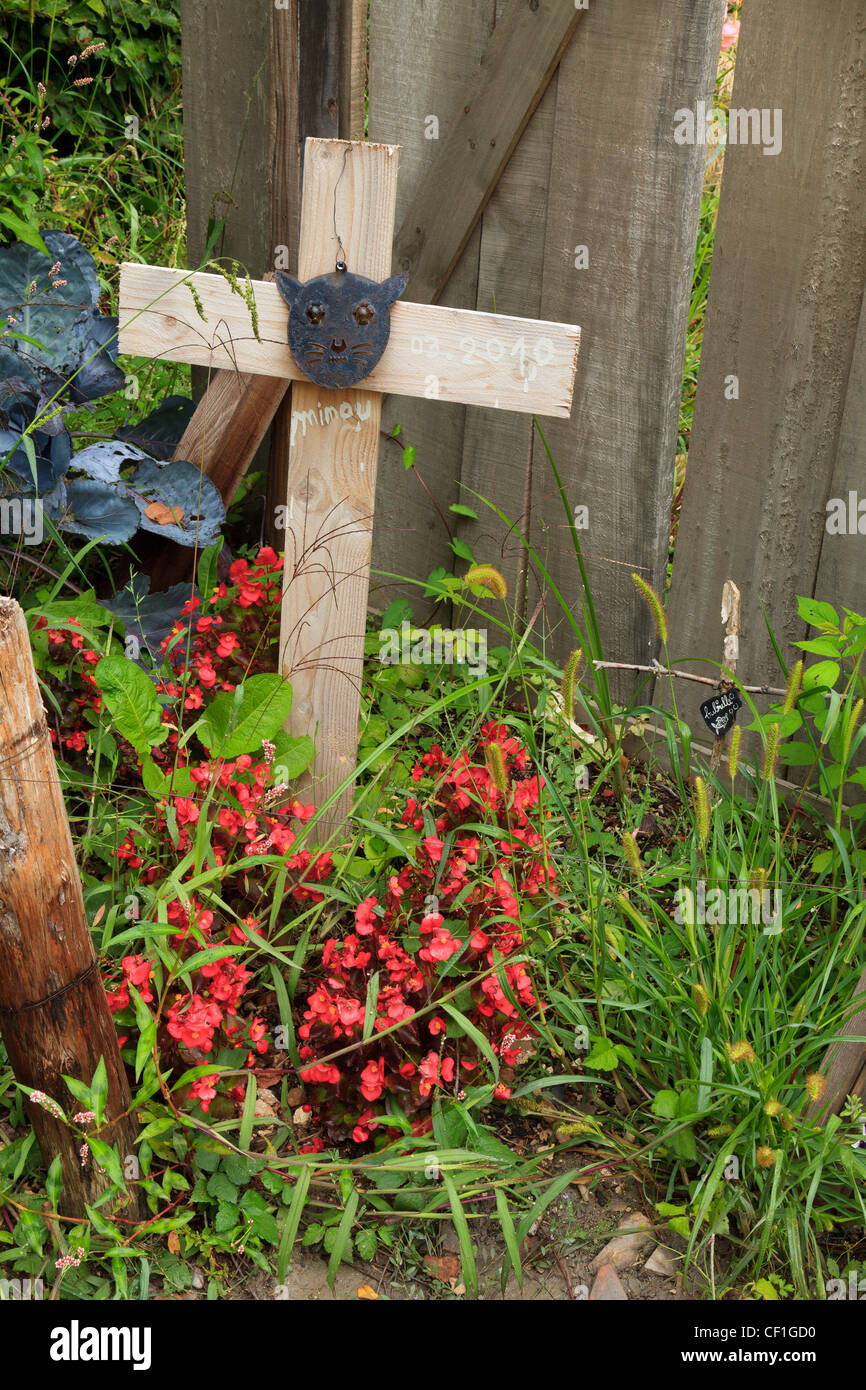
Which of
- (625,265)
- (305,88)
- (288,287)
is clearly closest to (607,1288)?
(288,287)

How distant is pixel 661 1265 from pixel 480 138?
213 cm

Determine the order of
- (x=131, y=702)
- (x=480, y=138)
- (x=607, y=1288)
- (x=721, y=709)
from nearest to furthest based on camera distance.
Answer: (x=607, y=1288), (x=721, y=709), (x=131, y=702), (x=480, y=138)

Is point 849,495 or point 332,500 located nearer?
Answer: point 332,500

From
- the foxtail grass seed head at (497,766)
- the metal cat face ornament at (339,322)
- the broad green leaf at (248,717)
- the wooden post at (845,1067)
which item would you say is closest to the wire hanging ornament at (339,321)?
the metal cat face ornament at (339,322)

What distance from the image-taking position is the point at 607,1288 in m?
1.64

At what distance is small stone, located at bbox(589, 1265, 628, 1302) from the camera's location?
5.35ft

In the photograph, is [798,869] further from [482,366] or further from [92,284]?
[92,284]

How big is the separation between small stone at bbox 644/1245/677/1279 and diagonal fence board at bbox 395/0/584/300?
1967 mm

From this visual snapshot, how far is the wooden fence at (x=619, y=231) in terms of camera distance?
1.96m

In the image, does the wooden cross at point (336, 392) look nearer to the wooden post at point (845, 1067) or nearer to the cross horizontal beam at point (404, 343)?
the cross horizontal beam at point (404, 343)

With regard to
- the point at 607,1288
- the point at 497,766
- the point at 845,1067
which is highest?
the point at 497,766

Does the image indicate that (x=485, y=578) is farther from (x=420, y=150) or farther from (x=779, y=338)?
(x=420, y=150)

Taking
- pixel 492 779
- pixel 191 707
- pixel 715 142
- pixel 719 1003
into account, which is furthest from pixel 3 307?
pixel 715 142

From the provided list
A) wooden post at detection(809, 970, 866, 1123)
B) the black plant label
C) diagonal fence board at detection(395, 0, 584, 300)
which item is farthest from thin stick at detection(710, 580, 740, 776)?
diagonal fence board at detection(395, 0, 584, 300)
